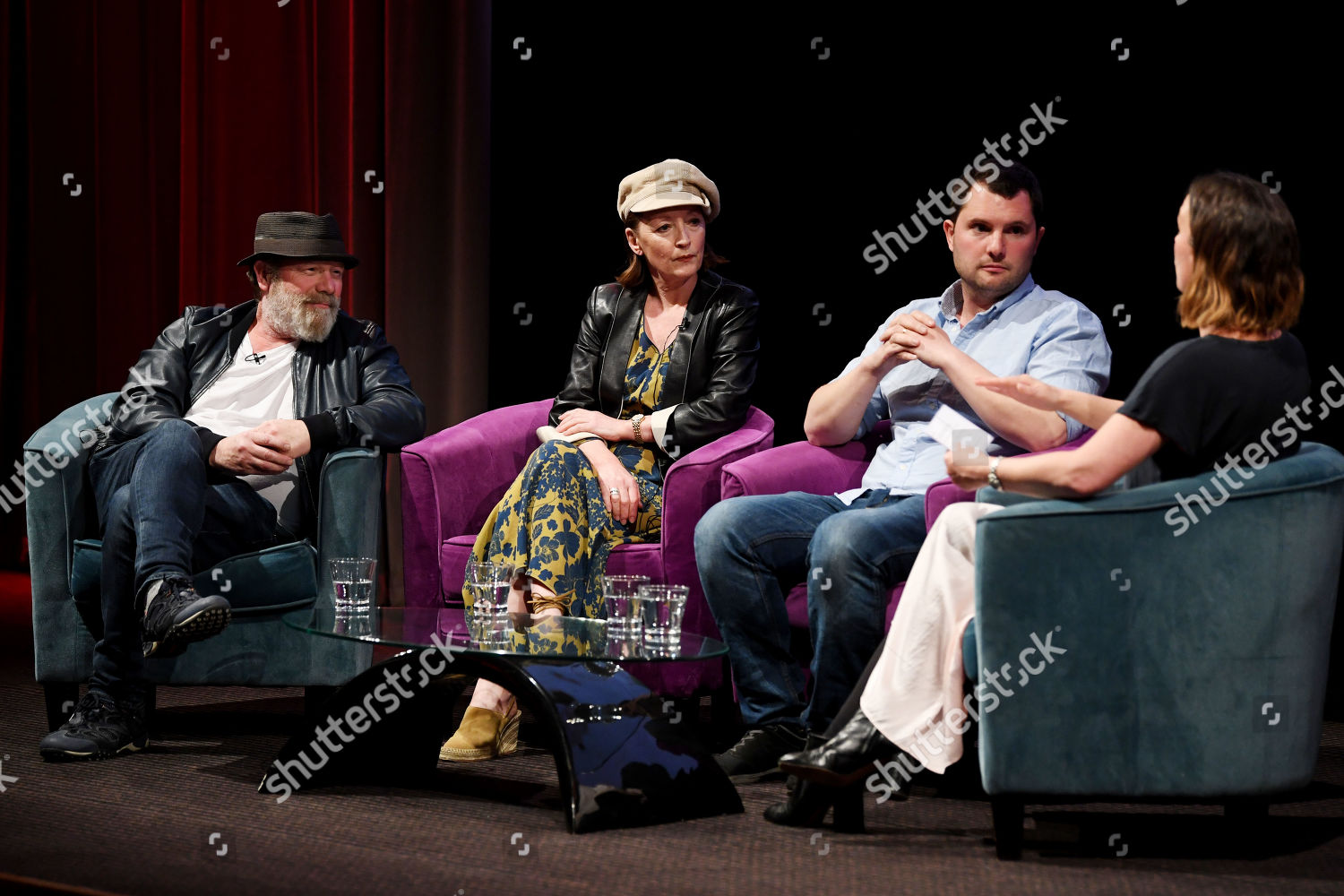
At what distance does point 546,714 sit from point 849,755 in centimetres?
55

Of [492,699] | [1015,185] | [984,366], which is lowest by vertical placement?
[492,699]

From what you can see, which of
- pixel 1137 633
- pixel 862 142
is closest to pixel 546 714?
pixel 1137 633

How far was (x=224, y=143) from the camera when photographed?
578 centimetres

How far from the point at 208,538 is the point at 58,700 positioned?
538 mm

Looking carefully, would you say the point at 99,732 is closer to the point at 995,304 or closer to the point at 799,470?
the point at 799,470

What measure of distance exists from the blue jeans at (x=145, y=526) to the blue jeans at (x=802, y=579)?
1135 millimetres

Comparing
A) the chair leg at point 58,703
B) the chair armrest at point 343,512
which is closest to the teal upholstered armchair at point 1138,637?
the chair armrest at point 343,512

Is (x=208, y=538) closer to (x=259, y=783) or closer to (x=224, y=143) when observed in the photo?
(x=259, y=783)

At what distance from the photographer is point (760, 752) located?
292 centimetres

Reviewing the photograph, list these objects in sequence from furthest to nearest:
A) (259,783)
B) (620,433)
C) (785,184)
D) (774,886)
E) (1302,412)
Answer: (785,184)
(620,433)
(259,783)
(1302,412)
(774,886)

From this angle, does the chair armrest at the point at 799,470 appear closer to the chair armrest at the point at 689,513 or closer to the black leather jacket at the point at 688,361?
the chair armrest at the point at 689,513

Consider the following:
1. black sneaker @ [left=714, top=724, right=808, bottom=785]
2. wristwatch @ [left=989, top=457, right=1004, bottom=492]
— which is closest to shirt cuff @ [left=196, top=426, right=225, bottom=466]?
black sneaker @ [left=714, top=724, right=808, bottom=785]

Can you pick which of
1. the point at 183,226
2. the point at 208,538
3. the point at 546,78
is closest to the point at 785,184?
the point at 546,78

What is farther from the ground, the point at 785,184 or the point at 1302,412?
the point at 785,184
